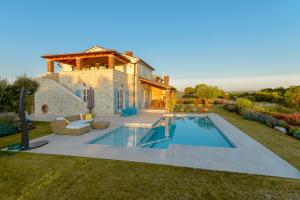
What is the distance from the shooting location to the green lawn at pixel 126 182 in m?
3.45

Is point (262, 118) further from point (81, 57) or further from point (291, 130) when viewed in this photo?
point (81, 57)

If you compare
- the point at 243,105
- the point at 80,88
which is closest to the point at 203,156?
the point at 80,88

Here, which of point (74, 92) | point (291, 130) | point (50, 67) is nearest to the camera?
point (291, 130)

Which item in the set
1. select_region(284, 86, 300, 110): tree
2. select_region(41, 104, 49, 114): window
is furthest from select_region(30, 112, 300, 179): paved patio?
select_region(284, 86, 300, 110): tree

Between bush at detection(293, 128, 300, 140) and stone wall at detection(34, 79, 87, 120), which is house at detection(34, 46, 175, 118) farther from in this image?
bush at detection(293, 128, 300, 140)

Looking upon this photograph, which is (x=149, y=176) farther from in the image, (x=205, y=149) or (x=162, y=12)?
(x=162, y=12)

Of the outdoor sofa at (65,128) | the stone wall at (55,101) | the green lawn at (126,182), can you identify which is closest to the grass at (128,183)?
the green lawn at (126,182)

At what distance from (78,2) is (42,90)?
10334mm

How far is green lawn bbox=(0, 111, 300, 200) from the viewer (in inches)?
136

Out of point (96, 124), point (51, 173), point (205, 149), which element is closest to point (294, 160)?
point (205, 149)

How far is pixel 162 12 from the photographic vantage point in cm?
1844

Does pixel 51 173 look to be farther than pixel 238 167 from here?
No

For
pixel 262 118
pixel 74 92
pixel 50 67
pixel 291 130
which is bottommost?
Result: pixel 291 130

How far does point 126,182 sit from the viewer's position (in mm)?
3930
